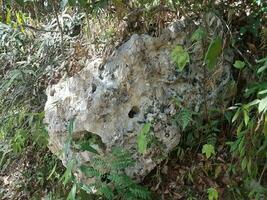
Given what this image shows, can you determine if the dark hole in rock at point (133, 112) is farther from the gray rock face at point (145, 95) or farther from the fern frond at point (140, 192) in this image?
the fern frond at point (140, 192)

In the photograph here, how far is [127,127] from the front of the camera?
2678 mm

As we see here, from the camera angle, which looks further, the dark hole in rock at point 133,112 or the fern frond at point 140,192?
the dark hole in rock at point 133,112

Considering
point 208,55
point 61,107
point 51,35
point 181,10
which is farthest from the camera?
point 51,35

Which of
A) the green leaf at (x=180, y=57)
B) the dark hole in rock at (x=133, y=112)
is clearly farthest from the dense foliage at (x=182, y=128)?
the dark hole in rock at (x=133, y=112)

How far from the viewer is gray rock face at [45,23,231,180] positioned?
2658 millimetres

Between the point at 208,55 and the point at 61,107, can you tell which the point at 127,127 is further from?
the point at 208,55

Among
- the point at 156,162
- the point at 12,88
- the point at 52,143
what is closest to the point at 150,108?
the point at 156,162

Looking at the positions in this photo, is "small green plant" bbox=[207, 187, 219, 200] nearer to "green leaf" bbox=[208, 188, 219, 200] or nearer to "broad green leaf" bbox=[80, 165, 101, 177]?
"green leaf" bbox=[208, 188, 219, 200]

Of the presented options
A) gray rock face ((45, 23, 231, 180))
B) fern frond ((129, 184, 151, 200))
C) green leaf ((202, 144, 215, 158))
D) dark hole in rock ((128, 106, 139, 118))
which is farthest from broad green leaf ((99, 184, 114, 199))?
green leaf ((202, 144, 215, 158))

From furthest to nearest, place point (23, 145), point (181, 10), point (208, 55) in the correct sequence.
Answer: point (23, 145), point (181, 10), point (208, 55)

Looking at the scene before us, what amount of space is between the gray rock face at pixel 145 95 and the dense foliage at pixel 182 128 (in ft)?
0.24

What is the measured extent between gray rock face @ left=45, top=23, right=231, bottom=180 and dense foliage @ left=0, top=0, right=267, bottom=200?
0.07 meters

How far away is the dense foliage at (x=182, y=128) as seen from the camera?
2367mm

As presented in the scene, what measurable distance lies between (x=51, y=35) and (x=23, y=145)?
0.96m
